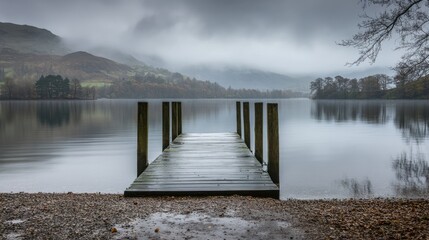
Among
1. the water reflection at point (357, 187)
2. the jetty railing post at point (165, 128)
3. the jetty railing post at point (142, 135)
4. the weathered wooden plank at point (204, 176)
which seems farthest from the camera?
the jetty railing post at point (165, 128)

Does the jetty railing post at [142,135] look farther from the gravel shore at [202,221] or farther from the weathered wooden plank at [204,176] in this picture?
the gravel shore at [202,221]

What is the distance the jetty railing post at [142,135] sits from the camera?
39.3 ft

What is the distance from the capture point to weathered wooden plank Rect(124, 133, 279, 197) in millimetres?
9562

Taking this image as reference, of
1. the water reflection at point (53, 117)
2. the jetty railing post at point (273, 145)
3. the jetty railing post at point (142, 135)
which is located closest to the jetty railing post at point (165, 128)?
the jetty railing post at point (142, 135)

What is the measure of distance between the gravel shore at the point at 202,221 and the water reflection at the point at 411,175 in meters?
7.54

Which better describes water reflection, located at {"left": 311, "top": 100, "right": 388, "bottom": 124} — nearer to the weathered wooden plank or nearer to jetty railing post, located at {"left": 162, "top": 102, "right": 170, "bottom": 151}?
jetty railing post, located at {"left": 162, "top": 102, "right": 170, "bottom": 151}

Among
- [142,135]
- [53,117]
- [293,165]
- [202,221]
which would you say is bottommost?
[293,165]

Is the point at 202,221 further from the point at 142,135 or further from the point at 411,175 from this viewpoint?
the point at 411,175

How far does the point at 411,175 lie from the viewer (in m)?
18.7

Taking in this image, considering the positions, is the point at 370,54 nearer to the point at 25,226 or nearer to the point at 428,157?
the point at 25,226

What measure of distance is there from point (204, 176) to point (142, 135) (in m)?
2.45

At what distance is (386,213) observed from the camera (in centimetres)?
811

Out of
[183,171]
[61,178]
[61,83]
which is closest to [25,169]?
[61,178]

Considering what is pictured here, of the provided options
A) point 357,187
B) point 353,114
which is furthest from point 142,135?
point 353,114
